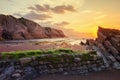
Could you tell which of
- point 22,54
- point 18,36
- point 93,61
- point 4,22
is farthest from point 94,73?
point 4,22

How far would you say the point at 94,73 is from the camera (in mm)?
14117

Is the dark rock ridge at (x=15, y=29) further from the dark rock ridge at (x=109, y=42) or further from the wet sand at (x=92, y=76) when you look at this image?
the wet sand at (x=92, y=76)

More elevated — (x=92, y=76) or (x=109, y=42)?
(x=109, y=42)

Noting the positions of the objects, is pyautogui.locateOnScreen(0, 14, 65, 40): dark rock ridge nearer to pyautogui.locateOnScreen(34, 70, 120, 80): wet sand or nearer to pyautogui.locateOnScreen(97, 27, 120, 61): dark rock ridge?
pyautogui.locateOnScreen(97, 27, 120, 61): dark rock ridge

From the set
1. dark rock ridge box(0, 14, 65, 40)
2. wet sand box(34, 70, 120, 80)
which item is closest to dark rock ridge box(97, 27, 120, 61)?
wet sand box(34, 70, 120, 80)

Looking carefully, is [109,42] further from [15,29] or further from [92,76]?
[15,29]

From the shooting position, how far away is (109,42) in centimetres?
1820

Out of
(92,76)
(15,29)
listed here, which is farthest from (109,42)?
(15,29)

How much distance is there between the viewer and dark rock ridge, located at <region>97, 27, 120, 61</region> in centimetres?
1714

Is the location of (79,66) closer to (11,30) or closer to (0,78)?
(0,78)

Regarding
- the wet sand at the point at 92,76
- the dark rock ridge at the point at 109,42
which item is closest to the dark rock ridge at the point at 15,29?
the dark rock ridge at the point at 109,42

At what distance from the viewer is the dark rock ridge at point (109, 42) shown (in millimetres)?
17141

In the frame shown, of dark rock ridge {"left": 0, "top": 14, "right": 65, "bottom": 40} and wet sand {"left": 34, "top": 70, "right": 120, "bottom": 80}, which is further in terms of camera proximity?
dark rock ridge {"left": 0, "top": 14, "right": 65, "bottom": 40}

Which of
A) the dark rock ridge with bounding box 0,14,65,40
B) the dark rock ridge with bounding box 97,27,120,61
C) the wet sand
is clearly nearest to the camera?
the wet sand
